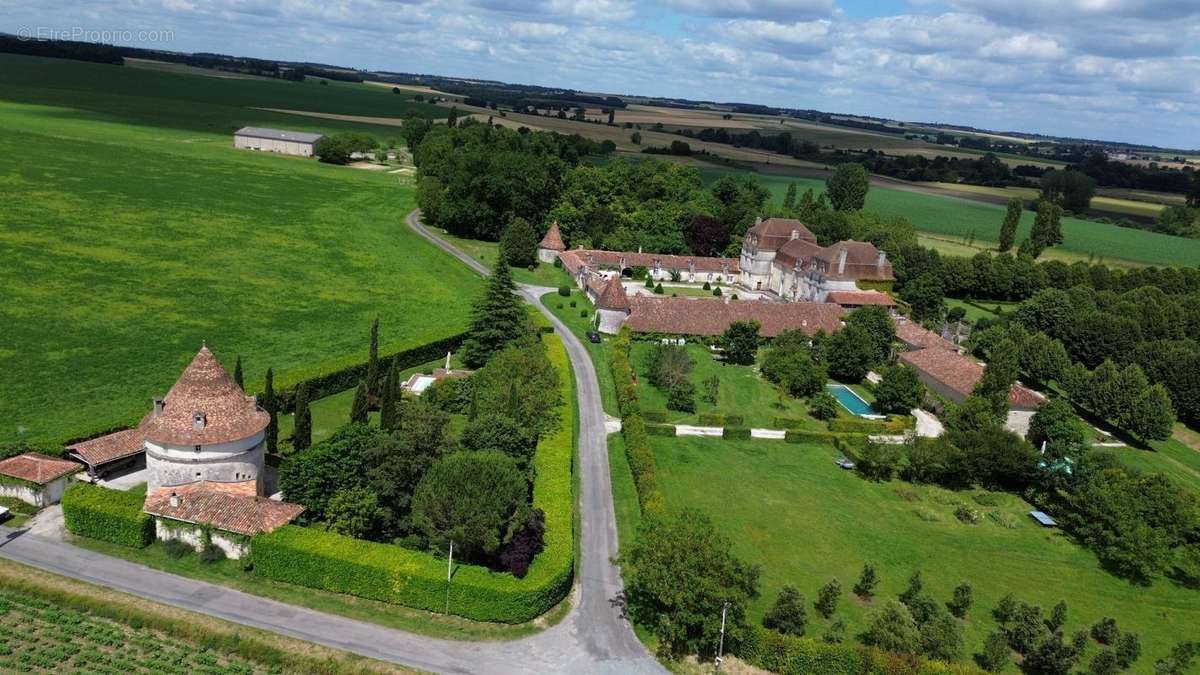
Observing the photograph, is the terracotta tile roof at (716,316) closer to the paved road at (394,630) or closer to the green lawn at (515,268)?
the green lawn at (515,268)

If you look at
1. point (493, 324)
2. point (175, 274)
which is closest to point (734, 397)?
point (493, 324)

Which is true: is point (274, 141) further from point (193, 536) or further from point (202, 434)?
point (193, 536)

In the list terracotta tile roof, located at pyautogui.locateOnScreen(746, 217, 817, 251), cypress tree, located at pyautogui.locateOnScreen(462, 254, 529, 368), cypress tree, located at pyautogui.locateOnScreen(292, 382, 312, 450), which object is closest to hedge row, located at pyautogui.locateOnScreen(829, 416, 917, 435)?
cypress tree, located at pyautogui.locateOnScreen(462, 254, 529, 368)

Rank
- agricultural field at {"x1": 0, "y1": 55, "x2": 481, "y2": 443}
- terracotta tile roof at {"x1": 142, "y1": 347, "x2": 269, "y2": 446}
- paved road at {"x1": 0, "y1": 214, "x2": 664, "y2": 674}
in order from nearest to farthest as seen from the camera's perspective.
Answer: paved road at {"x1": 0, "y1": 214, "x2": 664, "y2": 674} → terracotta tile roof at {"x1": 142, "y1": 347, "x2": 269, "y2": 446} → agricultural field at {"x1": 0, "y1": 55, "x2": 481, "y2": 443}

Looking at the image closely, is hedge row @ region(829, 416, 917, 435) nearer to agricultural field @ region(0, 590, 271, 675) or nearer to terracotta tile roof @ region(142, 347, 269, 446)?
terracotta tile roof @ region(142, 347, 269, 446)

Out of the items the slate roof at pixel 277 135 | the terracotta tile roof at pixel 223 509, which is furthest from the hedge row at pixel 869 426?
the slate roof at pixel 277 135

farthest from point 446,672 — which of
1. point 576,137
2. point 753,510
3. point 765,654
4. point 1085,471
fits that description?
point 576,137
